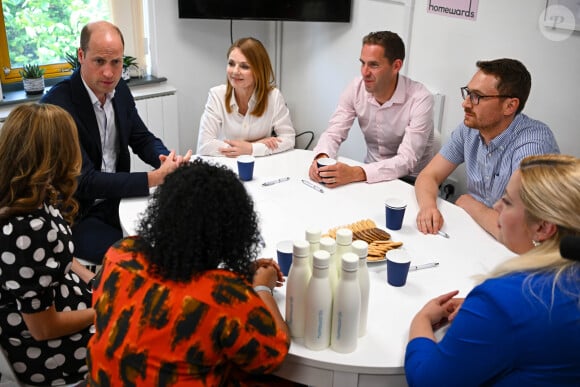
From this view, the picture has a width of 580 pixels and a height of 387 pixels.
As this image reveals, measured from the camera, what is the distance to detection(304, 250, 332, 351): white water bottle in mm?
1266

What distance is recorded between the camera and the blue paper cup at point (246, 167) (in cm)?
224

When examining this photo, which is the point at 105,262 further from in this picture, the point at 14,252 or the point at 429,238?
the point at 429,238

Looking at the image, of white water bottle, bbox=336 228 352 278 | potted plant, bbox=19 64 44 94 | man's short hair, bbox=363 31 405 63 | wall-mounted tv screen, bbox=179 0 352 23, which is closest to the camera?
white water bottle, bbox=336 228 352 278

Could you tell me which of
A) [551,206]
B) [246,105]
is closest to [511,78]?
[551,206]

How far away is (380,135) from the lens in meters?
2.86

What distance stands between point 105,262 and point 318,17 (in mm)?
2738

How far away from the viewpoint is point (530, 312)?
108 centimetres

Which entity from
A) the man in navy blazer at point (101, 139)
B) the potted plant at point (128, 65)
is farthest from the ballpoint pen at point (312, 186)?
the potted plant at point (128, 65)

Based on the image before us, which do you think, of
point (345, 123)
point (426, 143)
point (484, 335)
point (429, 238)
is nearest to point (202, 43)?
point (345, 123)

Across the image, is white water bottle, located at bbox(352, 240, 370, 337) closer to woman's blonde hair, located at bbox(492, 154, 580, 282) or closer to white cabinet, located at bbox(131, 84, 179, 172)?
woman's blonde hair, located at bbox(492, 154, 580, 282)

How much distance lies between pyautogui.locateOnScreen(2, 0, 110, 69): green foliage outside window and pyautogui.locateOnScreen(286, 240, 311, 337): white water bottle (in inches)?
110

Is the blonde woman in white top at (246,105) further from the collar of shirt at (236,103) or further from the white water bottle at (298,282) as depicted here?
the white water bottle at (298,282)

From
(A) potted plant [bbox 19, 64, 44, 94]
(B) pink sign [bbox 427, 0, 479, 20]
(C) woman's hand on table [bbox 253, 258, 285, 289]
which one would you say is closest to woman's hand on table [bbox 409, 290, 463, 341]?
(C) woman's hand on table [bbox 253, 258, 285, 289]

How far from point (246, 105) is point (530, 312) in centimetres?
208
